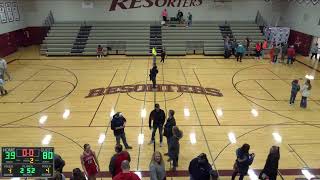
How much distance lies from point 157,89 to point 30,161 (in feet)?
33.0

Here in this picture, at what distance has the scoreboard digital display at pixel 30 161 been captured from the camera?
236 inches

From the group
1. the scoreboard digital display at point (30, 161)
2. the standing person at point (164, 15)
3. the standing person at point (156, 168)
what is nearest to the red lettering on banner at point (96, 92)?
the scoreboard digital display at point (30, 161)

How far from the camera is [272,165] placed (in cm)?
733

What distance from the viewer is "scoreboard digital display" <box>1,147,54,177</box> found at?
19.7 feet

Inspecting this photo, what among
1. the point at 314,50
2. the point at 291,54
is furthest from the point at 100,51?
the point at 314,50

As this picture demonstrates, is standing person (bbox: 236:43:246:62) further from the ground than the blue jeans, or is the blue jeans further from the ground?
standing person (bbox: 236:43:246:62)

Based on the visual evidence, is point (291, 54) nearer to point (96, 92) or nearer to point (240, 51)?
point (240, 51)

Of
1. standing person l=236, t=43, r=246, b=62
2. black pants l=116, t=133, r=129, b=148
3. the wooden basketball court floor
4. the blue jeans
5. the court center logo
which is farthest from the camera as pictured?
standing person l=236, t=43, r=246, b=62

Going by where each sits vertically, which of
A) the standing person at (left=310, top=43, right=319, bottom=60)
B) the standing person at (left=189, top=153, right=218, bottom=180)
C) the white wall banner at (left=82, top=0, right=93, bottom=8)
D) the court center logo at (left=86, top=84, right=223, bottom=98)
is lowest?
the court center logo at (left=86, top=84, right=223, bottom=98)

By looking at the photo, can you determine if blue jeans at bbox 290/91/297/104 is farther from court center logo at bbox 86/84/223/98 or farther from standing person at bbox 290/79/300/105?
court center logo at bbox 86/84/223/98

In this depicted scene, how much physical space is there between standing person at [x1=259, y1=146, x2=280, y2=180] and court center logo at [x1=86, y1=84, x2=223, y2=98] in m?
7.53

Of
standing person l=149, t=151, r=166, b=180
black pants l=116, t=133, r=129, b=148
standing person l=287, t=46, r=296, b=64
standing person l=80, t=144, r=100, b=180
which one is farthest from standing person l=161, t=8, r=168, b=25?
standing person l=149, t=151, r=166, b=180

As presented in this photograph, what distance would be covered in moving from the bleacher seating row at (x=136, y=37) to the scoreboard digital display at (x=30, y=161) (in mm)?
18853

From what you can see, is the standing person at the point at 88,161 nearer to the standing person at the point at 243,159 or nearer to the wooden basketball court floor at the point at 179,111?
the wooden basketball court floor at the point at 179,111
